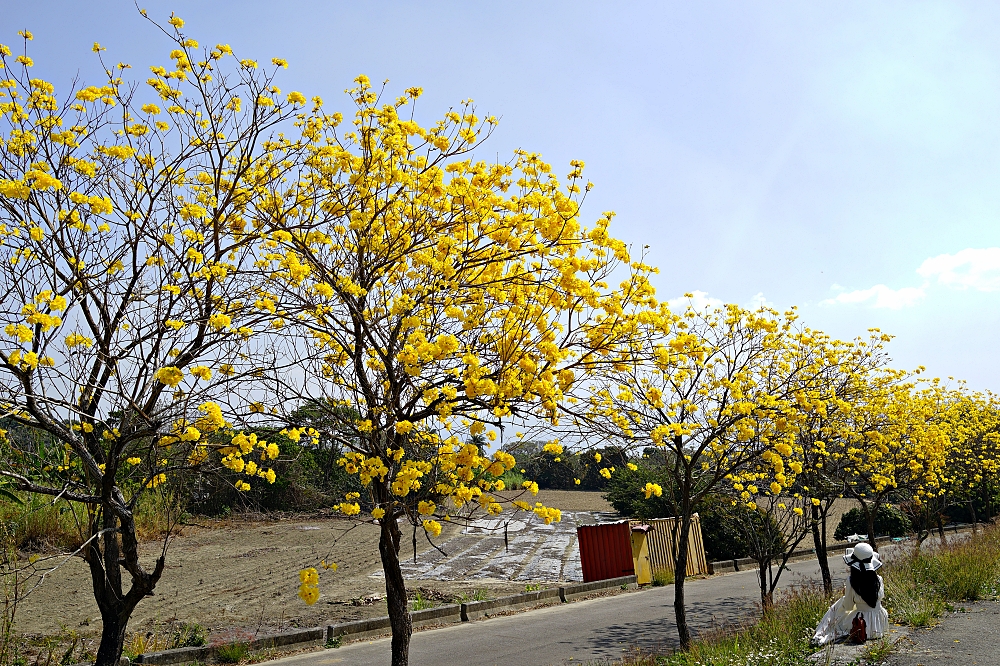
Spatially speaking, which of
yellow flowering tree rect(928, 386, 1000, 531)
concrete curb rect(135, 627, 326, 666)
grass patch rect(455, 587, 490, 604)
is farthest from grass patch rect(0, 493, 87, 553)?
yellow flowering tree rect(928, 386, 1000, 531)

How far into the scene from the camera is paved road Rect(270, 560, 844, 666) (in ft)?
28.8

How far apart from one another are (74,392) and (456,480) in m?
2.89

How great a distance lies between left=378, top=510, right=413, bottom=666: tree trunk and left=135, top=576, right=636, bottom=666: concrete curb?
402 centimetres

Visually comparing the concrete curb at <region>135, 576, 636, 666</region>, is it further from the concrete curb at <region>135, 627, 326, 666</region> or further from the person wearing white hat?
the person wearing white hat

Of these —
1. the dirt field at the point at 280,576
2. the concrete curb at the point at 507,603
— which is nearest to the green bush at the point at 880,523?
the dirt field at the point at 280,576

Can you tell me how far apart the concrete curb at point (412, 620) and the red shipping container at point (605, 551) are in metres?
0.59

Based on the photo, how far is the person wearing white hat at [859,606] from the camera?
691 centimetres

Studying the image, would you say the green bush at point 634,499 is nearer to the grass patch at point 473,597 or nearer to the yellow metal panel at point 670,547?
the yellow metal panel at point 670,547

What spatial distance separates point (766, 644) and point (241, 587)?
9922 millimetres

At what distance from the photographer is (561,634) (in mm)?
A: 10383

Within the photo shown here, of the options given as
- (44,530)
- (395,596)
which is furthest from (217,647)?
(44,530)

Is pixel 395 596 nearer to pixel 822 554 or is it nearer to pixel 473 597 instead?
pixel 473 597

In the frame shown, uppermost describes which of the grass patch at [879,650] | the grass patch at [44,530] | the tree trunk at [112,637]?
the grass patch at [44,530]

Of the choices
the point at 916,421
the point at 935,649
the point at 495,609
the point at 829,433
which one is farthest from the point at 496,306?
the point at 916,421
